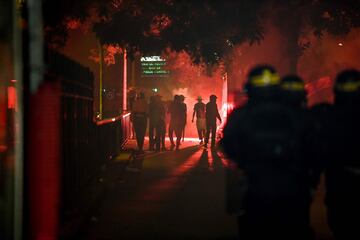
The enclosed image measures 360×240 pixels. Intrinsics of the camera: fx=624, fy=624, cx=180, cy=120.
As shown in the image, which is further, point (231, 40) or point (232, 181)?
point (231, 40)

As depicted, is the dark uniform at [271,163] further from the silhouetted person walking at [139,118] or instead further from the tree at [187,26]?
the silhouetted person walking at [139,118]

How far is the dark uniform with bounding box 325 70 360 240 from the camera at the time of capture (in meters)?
5.02

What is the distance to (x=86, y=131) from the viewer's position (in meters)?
9.87

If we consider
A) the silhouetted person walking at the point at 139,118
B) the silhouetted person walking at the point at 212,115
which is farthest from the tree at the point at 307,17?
the silhouetted person walking at the point at 139,118

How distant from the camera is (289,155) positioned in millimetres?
4574

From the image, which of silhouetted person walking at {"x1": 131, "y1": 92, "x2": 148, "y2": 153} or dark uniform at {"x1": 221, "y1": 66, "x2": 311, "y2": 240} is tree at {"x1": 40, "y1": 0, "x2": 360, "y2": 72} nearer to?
silhouetted person walking at {"x1": 131, "y1": 92, "x2": 148, "y2": 153}

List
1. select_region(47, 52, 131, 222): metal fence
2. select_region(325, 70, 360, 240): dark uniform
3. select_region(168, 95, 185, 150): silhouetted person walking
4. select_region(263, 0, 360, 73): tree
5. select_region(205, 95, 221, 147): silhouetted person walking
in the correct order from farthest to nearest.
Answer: select_region(168, 95, 185, 150): silhouetted person walking
select_region(205, 95, 221, 147): silhouetted person walking
select_region(263, 0, 360, 73): tree
select_region(47, 52, 131, 222): metal fence
select_region(325, 70, 360, 240): dark uniform

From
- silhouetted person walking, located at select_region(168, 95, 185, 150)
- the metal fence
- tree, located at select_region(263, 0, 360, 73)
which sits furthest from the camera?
silhouetted person walking, located at select_region(168, 95, 185, 150)

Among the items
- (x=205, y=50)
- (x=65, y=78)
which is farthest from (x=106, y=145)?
(x=65, y=78)

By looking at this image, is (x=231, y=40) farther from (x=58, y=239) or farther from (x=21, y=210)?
(x=21, y=210)

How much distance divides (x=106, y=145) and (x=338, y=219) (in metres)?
9.08

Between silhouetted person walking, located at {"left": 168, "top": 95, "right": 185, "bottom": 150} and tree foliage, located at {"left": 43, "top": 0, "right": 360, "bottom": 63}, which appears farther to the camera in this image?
silhouetted person walking, located at {"left": 168, "top": 95, "right": 185, "bottom": 150}

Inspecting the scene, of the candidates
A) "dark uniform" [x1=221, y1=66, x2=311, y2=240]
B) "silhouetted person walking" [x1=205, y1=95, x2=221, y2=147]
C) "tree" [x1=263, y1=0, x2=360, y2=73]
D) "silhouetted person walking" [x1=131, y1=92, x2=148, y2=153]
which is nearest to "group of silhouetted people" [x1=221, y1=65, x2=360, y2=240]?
"dark uniform" [x1=221, y1=66, x2=311, y2=240]

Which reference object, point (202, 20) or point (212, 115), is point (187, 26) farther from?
point (212, 115)
